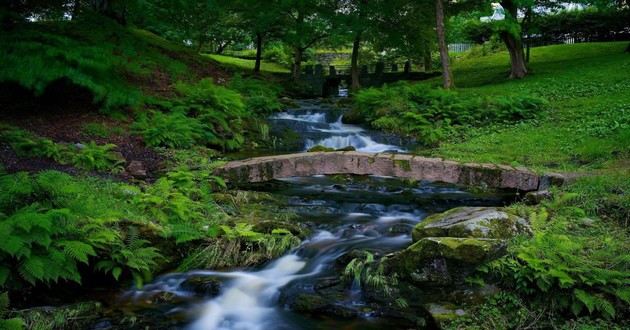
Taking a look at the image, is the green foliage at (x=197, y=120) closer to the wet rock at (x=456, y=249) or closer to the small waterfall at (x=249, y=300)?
the small waterfall at (x=249, y=300)

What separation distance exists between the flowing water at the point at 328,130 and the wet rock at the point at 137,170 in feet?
17.0

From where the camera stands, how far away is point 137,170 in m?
9.62

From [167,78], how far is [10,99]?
17.5 feet

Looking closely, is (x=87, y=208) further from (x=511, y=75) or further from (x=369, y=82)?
(x=369, y=82)

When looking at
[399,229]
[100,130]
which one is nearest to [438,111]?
[399,229]

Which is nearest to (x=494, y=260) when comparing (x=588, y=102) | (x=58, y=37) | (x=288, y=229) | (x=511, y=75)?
(x=288, y=229)

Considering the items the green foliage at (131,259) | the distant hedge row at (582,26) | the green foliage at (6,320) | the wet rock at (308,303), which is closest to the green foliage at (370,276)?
the wet rock at (308,303)

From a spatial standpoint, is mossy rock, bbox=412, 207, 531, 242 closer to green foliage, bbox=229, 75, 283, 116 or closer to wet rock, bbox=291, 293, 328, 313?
wet rock, bbox=291, 293, 328, 313

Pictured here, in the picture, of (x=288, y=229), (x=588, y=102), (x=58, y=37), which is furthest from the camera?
(x=588, y=102)

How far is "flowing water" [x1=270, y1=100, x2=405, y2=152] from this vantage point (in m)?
14.1

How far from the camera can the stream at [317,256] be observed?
17.7ft

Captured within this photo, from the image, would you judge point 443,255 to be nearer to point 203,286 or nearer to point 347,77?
point 203,286

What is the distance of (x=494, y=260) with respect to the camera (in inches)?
213

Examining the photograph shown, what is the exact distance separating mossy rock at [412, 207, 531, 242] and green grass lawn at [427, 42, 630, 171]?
11.6 feet
